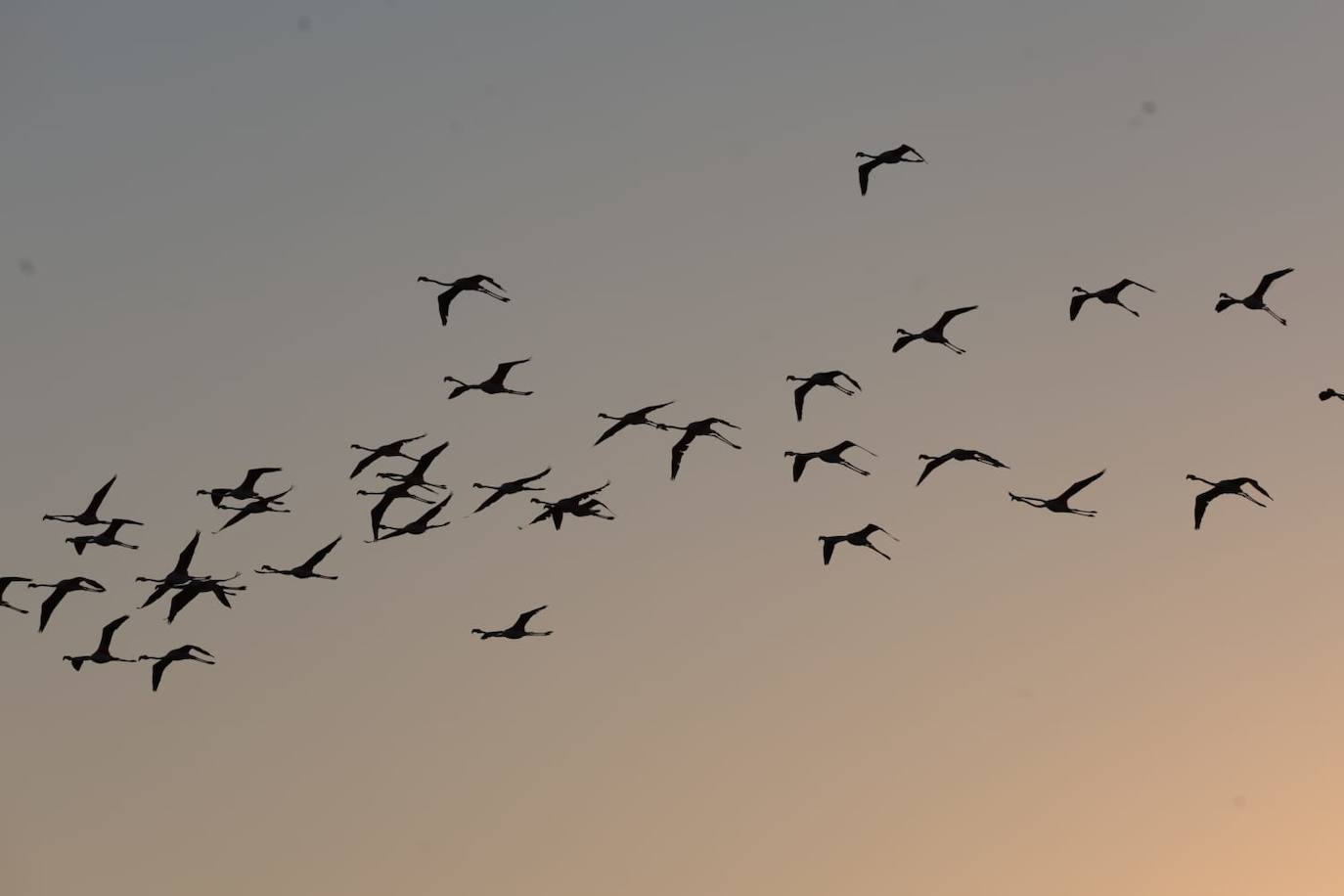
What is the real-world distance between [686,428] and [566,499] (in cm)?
605

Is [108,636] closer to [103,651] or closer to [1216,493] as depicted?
[103,651]

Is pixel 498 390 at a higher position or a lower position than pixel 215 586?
higher

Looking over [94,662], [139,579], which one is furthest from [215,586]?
[94,662]

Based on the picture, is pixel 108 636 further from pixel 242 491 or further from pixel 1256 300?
pixel 1256 300

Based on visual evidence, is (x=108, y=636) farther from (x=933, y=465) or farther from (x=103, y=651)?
(x=933, y=465)

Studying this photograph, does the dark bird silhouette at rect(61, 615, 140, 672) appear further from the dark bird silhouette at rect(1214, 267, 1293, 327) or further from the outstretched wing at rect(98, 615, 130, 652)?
the dark bird silhouette at rect(1214, 267, 1293, 327)

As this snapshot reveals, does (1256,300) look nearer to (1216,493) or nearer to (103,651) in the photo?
(1216,493)

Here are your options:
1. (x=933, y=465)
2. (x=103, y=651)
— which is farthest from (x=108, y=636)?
(x=933, y=465)

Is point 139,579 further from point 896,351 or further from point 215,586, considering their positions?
point 896,351

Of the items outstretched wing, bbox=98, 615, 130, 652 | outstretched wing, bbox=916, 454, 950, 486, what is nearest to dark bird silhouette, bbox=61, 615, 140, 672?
outstretched wing, bbox=98, 615, 130, 652

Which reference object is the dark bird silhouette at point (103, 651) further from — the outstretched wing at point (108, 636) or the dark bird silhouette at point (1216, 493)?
the dark bird silhouette at point (1216, 493)

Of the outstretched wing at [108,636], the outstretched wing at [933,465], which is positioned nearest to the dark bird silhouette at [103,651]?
the outstretched wing at [108,636]

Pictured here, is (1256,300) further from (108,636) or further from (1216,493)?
(108,636)

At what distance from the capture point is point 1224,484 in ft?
283
